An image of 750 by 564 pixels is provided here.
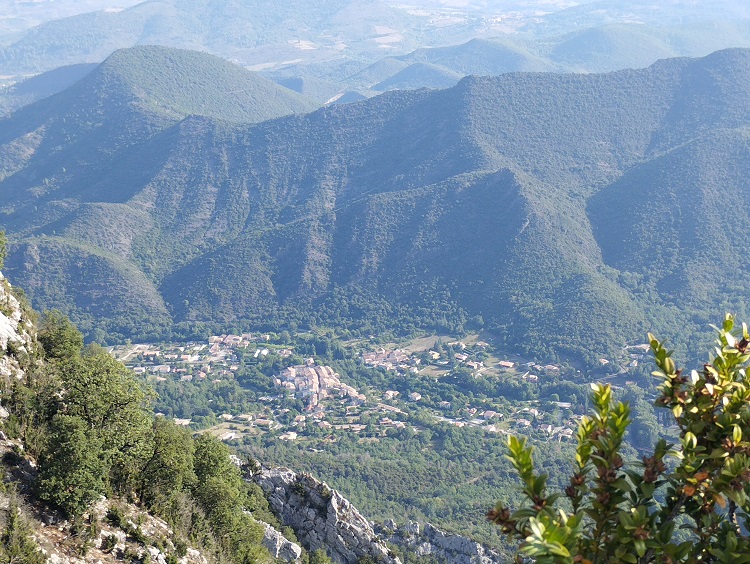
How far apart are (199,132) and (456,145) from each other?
5478cm

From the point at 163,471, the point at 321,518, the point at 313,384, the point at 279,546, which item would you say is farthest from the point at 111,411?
the point at 313,384

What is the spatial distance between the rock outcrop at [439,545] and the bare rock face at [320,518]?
24.0ft

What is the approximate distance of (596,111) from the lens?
158875 mm

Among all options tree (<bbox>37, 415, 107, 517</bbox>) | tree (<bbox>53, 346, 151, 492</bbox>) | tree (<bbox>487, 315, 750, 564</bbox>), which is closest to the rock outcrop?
tree (<bbox>53, 346, 151, 492</bbox>)

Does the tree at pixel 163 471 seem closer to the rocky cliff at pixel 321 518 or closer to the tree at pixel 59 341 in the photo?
the tree at pixel 59 341

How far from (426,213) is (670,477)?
125 meters

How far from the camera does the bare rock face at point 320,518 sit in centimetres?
3762

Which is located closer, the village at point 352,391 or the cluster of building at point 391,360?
the village at point 352,391

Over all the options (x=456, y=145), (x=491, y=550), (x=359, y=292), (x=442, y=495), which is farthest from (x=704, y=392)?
(x=456, y=145)

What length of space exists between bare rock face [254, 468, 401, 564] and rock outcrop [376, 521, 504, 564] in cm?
732

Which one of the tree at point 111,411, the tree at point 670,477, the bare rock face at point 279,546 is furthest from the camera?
the bare rock face at point 279,546

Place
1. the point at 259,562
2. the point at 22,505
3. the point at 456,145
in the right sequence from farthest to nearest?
the point at 456,145
the point at 259,562
the point at 22,505

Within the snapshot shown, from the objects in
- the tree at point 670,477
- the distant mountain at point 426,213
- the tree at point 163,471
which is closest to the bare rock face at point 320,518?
the tree at point 163,471

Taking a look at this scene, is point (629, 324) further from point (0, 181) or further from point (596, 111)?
point (0, 181)
